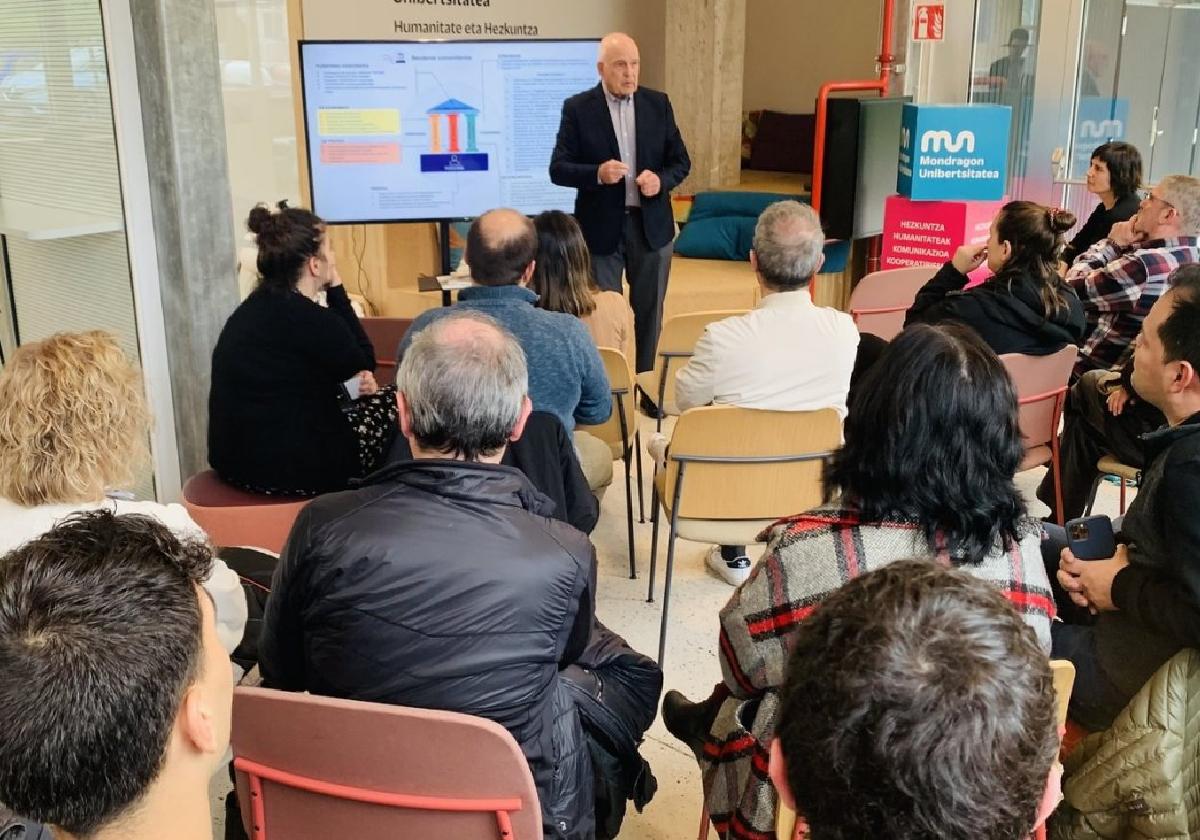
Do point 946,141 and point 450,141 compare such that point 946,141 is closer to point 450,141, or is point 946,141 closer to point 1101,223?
point 1101,223

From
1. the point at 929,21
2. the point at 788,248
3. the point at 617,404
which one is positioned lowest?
the point at 617,404

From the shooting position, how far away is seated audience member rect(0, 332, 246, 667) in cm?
206

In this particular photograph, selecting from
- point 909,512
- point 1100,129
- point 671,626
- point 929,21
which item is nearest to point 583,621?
point 909,512

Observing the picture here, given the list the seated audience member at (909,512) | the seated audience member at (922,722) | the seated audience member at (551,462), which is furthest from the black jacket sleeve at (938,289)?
the seated audience member at (922,722)

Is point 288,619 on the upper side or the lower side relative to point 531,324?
lower

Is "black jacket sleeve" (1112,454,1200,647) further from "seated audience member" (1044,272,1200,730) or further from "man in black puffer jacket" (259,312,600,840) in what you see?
"man in black puffer jacket" (259,312,600,840)

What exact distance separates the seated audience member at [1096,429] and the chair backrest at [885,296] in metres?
0.93

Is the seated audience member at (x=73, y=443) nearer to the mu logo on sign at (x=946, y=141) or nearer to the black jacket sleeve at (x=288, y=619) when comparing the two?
the black jacket sleeve at (x=288, y=619)

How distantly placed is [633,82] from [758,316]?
210 centimetres

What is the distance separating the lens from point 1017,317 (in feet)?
11.6

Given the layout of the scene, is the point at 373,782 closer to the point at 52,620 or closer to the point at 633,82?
the point at 52,620

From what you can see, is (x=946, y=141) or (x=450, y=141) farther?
(x=946, y=141)

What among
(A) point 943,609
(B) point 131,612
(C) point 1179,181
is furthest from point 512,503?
(C) point 1179,181

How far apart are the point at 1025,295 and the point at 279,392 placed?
2.30 m
